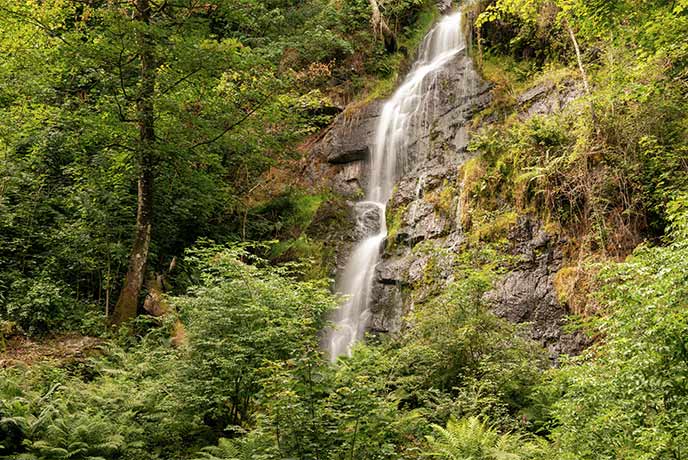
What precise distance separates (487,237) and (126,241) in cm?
822

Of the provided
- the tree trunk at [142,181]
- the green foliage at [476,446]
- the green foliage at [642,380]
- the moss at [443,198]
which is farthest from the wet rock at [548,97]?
the tree trunk at [142,181]

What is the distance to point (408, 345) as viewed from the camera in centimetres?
817

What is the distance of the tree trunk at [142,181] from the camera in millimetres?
10227

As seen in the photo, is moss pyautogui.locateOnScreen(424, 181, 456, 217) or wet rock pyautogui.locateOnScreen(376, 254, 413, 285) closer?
wet rock pyautogui.locateOnScreen(376, 254, 413, 285)

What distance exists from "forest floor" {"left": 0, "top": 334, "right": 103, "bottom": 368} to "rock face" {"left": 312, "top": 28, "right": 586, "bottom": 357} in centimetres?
603

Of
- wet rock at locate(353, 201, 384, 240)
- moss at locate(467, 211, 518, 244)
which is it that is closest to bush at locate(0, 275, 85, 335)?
wet rock at locate(353, 201, 384, 240)

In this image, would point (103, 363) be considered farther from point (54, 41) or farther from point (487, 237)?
point (54, 41)

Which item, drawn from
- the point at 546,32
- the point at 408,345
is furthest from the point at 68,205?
the point at 546,32

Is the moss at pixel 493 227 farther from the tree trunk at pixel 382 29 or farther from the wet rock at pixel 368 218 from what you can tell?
the tree trunk at pixel 382 29

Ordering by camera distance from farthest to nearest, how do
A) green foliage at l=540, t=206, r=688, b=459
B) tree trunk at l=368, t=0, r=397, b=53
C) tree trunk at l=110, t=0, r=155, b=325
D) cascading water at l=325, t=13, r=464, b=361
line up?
tree trunk at l=368, t=0, r=397, b=53 < cascading water at l=325, t=13, r=464, b=361 < tree trunk at l=110, t=0, r=155, b=325 < green foliage at l=540, t=206, r=688, b=459

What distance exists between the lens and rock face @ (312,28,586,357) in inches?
384

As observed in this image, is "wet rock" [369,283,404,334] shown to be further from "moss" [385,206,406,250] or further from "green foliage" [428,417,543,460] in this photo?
"green foliage" [428,417,543,460]

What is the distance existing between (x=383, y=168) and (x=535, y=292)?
7.43 m

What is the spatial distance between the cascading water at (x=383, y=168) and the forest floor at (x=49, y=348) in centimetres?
522
